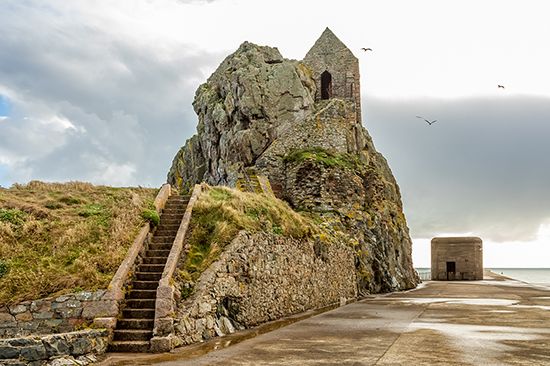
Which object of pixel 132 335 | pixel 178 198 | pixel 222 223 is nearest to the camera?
pixel 132 335

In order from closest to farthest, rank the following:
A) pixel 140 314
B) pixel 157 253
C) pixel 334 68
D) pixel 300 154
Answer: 1. pixel 140 314
2. pixel 157 253
3. pixel 300 154
4. pixel 334 68

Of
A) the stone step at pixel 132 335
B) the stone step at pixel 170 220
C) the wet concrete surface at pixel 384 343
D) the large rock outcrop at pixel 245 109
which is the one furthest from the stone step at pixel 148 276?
the large rock outcrop at pixel 245 109

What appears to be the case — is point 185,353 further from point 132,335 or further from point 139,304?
point 139,304

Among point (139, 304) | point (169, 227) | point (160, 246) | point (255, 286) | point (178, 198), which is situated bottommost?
point (139, 304)

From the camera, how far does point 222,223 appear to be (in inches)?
563

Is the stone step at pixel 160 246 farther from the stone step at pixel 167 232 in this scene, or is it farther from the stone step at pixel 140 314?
the stone step at pixel 140 314

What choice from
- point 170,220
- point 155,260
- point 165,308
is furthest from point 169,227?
point 165,308

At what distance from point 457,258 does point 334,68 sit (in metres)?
21.2

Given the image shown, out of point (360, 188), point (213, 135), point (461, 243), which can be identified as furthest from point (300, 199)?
point (461, 243)

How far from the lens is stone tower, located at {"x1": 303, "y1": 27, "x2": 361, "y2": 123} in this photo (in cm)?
4162

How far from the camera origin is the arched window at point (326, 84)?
139 feet

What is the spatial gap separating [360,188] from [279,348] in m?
20.5

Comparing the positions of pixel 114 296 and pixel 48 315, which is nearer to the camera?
pixel 48 315

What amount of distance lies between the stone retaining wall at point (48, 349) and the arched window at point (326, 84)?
34996 millimetres
